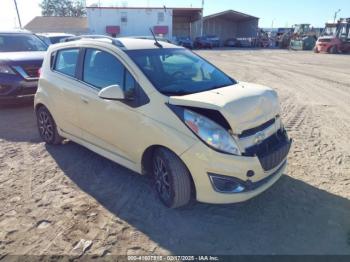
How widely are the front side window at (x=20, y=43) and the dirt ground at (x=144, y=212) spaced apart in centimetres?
458

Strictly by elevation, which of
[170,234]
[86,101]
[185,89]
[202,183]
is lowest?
[170,234]

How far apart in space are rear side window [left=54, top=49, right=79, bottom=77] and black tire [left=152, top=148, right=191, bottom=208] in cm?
197

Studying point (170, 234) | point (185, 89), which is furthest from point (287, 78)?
point (170, 234)

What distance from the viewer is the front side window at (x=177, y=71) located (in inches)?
135

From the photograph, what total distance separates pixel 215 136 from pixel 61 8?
89010mm

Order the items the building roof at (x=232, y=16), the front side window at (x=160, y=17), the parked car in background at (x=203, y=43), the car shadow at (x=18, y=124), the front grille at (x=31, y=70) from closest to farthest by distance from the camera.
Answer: the car shadow at (x=18, y=124) → the front grille at (x=31, y=70) → the parked car in background at (x=203, y=43) → the front side window at (x=160, y=17) → the building roof at (x=232, y=16)

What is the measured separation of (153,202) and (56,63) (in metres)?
2.82

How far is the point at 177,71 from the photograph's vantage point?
3.82 metres

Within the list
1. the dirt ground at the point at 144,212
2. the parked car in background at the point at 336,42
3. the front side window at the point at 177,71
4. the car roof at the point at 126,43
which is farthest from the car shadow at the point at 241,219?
the parked car in background at the point at 336,42

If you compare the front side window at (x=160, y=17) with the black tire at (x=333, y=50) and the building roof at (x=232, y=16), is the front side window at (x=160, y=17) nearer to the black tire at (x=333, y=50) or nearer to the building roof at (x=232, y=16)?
the building roof at (x=232, y=16)

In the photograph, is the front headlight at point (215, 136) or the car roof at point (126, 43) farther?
the car roof at point (126, 43)

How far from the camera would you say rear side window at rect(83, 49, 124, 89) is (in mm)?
3616

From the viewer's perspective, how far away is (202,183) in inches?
116

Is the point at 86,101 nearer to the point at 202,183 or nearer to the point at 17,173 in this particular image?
the point at 17,173
